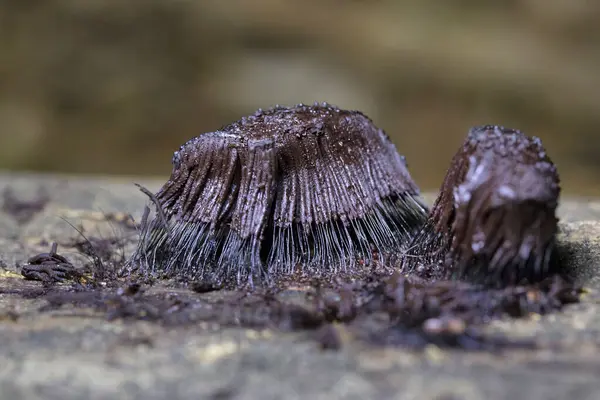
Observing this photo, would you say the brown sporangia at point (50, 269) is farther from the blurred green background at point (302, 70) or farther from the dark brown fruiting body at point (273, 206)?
the blurred green background at point (302, 70)

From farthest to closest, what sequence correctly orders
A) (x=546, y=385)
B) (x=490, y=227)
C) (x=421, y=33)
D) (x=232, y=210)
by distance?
(x=421, y=33)
(x=232, y=210)
(x=490, y=227)
(x=546, y=385)

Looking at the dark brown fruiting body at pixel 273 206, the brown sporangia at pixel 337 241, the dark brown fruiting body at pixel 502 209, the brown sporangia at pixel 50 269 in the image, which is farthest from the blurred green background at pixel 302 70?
the dark brown fruiting body at pixel 502 209

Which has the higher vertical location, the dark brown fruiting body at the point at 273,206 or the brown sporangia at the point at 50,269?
the dark brown fruiting body at the point at 273,206

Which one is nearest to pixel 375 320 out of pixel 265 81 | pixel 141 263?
pixel 141 263

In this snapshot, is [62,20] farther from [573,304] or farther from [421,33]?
[573,304]

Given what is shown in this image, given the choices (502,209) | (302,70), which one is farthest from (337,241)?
(302,70)

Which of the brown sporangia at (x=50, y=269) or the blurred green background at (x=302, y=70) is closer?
the brown sporangia at (x=50, y=269)

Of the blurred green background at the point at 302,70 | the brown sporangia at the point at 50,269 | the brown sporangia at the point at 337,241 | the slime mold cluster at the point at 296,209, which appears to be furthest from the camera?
the blurred green background at the point at 302,70

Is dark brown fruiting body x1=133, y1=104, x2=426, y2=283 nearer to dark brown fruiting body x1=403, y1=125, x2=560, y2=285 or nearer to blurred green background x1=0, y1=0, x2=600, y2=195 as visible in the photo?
dark brown fruiting body x1=403, y1=125, x2=560, y2=285
